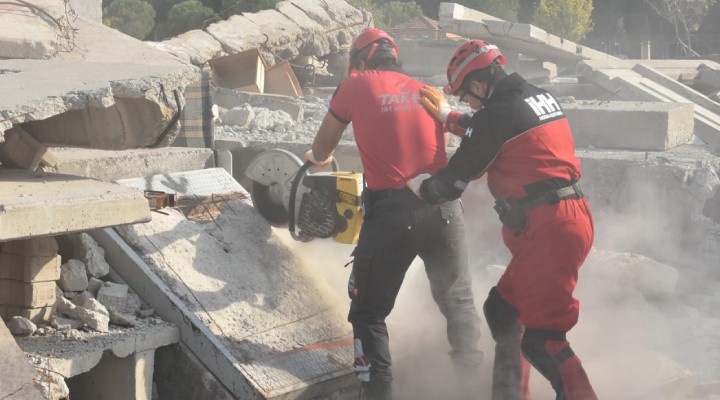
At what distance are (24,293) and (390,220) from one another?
1.81 meters

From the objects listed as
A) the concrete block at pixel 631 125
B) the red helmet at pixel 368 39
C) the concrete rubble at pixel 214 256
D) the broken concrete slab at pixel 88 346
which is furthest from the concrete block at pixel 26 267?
the concrete block at pixel 631 125

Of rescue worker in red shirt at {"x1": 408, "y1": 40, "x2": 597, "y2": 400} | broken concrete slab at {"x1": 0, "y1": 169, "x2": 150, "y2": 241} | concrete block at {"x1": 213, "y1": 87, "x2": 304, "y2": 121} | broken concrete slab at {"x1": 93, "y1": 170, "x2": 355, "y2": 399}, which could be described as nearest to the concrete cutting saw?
broken concrete slab at {"x1": 93, "y1": 170, "x2": 355, "y2": 399}

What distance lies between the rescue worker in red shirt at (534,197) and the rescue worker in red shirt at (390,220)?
22 cm

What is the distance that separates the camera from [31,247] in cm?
470

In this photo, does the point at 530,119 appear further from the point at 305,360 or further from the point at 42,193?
the point at 42,193

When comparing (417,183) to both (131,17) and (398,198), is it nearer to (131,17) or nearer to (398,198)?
(398,198)

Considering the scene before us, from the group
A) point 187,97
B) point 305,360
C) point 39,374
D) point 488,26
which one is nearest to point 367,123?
point 305,360

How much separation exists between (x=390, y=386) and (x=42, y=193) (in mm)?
1973

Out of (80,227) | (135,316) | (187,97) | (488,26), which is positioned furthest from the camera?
(488,26)

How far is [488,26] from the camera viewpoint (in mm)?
16406

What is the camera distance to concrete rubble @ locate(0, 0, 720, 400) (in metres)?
4.61

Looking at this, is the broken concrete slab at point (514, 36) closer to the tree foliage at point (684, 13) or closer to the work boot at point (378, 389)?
the work boot at point (378, 389)

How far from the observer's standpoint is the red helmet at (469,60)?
16.4ft

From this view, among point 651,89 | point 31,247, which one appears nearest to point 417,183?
point 31,247
